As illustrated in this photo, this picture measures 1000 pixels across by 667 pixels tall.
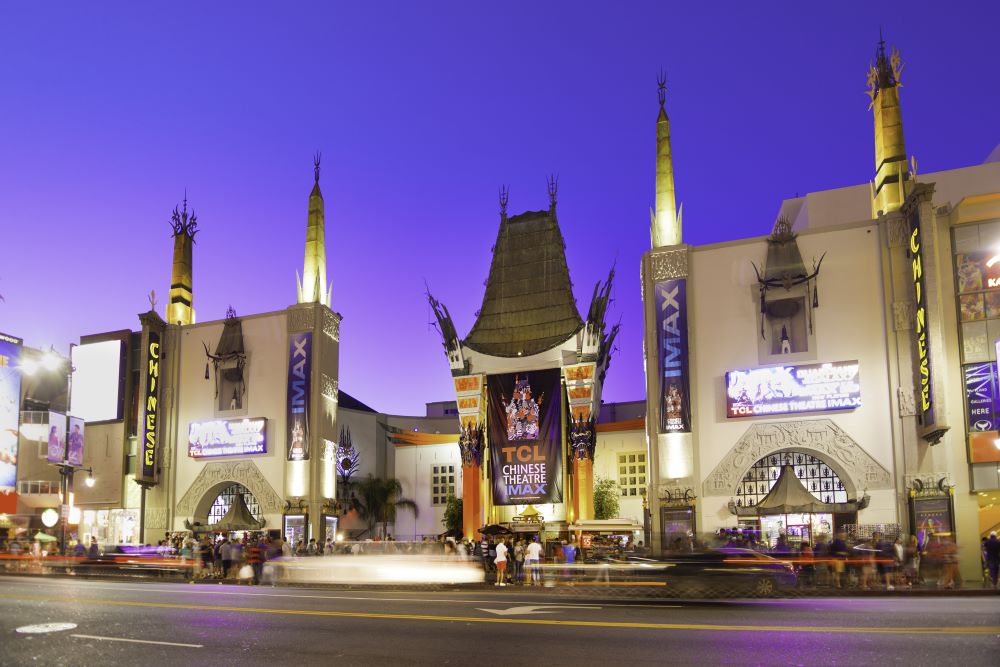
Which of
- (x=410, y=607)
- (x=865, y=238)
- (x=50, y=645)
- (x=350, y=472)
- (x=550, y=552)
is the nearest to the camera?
(x=50, y=645)

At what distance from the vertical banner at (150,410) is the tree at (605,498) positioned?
20.3 metres

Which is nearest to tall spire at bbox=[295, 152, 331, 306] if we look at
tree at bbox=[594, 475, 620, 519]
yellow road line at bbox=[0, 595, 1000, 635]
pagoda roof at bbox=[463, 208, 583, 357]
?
pagoda roof at bbox=[463, 208, 583, 357]

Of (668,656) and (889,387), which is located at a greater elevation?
(889,387)

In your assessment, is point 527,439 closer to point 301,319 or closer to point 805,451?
point 301,319

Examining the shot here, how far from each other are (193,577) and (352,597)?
47.7ft

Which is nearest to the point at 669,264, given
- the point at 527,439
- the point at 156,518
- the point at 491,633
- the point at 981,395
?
the point at 981,395

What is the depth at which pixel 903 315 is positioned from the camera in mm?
30109

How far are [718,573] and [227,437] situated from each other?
28.8 meters

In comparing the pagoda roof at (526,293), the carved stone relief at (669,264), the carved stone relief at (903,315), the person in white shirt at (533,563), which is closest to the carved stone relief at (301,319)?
the pagoda roof at (526,293)

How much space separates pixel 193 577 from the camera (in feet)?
96.1

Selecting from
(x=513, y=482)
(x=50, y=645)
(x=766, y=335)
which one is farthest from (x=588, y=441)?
(x=50, y=645)

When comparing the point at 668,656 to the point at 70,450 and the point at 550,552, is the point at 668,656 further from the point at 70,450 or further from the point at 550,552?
the point at 70,450

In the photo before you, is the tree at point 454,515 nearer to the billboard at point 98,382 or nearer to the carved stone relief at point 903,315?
the billboard at point 98,382

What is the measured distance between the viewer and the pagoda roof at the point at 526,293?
44031 mm
